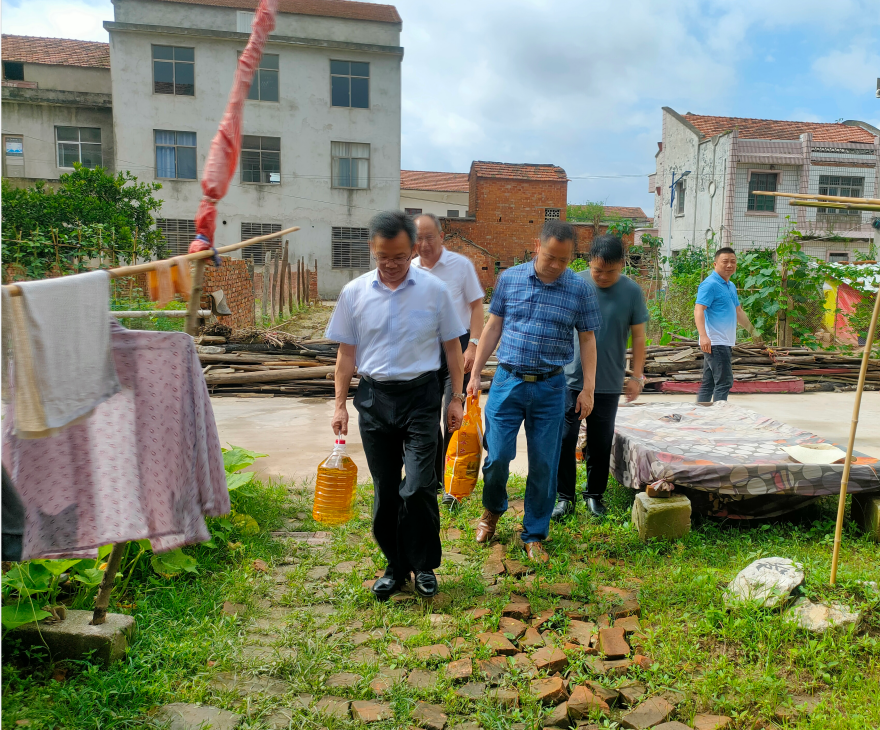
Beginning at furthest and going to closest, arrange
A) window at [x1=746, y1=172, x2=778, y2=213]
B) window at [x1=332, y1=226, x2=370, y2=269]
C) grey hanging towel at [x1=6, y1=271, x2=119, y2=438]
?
1. window at [x1=332, y1=226, x2=370, y2=269]
2. window at [x1=746, y1=172, x2=778, y2=213]
3. grey hanging towel at [x1=6, y1=271, x2=119, y2=438]

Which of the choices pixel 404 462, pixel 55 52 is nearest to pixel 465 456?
pixel 404 462

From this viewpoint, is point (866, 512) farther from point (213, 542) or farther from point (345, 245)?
point (345, 245)

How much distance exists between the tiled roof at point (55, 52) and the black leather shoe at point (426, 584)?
29.8m

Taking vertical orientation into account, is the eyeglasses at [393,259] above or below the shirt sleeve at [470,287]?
above

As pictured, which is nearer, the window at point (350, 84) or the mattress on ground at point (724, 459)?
the mattress on ground at point (724, 459)

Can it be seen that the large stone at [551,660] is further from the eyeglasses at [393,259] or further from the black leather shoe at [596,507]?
the eyeglasses at [393,259]

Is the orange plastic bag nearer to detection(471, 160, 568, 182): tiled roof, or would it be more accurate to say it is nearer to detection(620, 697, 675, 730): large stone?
detection(620, 697, 675, 730): large stone

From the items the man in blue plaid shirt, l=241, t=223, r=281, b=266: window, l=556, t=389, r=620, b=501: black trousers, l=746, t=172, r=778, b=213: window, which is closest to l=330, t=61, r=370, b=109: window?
l=241, t=223, r=281, b=266: window

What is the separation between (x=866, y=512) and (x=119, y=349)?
4474 millimetres

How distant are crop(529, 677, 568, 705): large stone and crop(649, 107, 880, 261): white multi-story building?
74.7 feet

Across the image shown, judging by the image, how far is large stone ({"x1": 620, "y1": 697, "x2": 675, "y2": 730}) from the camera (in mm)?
2605

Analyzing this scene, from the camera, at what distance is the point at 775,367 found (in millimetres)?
10516

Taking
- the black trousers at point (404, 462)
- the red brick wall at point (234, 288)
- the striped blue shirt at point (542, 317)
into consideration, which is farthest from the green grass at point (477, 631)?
the red brick wall at point (234, 288)

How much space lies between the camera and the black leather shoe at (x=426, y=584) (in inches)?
138
